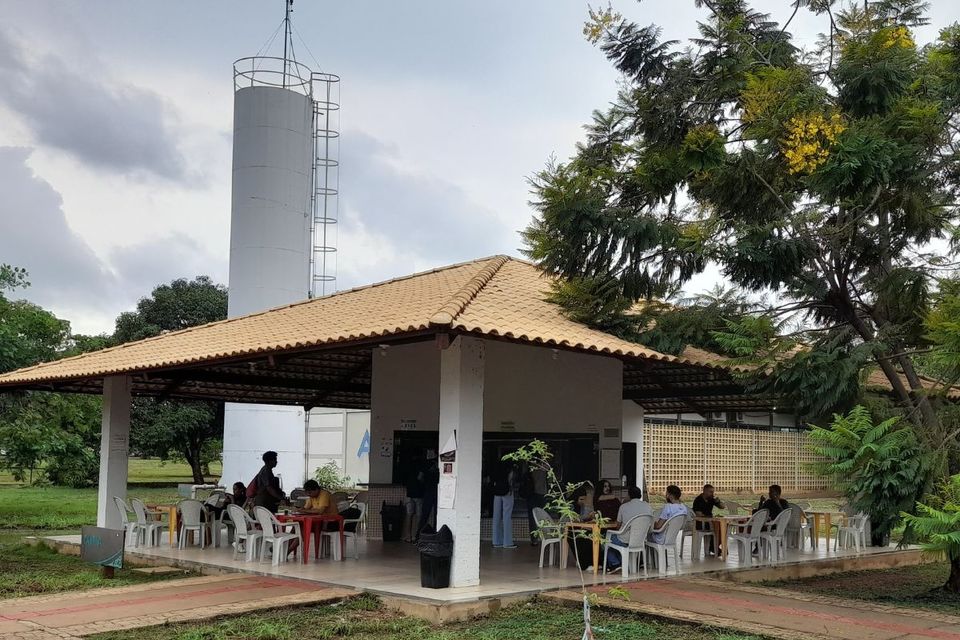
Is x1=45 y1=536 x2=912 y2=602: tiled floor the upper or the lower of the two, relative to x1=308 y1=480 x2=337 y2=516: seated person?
lower

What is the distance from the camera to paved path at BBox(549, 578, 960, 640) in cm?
854

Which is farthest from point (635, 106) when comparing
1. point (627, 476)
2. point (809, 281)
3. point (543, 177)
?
point (627, 476)

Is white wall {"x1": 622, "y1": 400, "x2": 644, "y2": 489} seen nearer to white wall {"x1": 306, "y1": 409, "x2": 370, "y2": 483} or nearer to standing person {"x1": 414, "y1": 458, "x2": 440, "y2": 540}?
standing person {"x1": 414, "y1": 458, "x2": 440, "y2": 540}

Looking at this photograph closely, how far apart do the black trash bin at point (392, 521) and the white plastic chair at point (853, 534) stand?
284 inches

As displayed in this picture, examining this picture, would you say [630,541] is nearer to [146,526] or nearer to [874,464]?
[874,464]

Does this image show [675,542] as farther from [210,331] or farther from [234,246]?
[234,246]

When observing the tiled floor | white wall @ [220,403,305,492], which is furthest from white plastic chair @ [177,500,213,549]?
white wall @ [220,403,305,492]

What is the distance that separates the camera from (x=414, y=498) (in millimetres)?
16094

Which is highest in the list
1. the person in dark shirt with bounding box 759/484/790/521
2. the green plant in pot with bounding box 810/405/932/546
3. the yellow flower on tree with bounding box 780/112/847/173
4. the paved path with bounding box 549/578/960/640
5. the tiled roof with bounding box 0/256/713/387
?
the yellow flower on tree with bounding box 780/112/847/173

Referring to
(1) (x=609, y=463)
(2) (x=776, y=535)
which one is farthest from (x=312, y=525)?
(2) (x=776, y=535)

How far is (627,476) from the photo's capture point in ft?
57.1

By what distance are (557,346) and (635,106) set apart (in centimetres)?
429

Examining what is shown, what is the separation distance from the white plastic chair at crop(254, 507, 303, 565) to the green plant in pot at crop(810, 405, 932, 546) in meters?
6.56

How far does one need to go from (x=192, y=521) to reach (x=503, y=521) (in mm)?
4619
